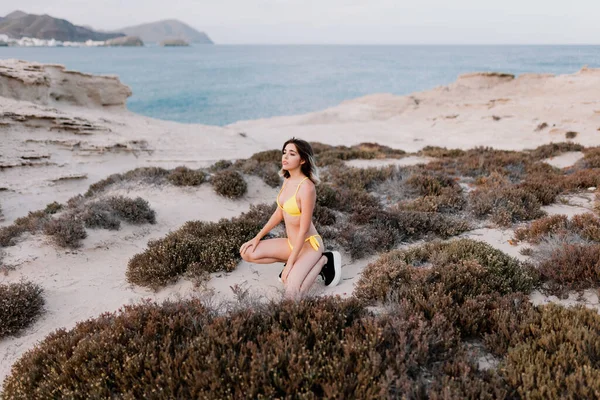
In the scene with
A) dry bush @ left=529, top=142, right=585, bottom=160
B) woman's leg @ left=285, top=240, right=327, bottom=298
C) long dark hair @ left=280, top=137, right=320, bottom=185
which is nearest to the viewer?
woman's leg @ left=285, top=240, right=327, bottom=298

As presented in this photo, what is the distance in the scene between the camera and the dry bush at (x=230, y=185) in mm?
9578

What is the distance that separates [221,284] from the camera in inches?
218

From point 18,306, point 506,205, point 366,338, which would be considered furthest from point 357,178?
point 18,306

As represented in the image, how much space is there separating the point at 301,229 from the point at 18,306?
385 centimetres

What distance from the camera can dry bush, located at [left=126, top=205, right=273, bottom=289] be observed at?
5.64 m

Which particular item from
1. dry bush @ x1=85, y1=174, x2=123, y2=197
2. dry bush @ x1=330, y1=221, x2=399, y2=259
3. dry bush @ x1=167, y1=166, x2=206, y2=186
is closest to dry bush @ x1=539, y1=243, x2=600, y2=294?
dry bush @ x1=330, y1=221, x2=399, y2=259

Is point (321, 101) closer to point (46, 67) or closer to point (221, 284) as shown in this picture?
point (46, 67)

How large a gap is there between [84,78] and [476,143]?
88.5 feet

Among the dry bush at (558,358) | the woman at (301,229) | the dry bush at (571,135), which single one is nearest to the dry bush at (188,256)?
the woman at (301,229)

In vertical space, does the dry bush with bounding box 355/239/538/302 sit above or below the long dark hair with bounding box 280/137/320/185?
below

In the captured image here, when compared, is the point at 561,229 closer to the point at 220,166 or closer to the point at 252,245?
the point at 252,245

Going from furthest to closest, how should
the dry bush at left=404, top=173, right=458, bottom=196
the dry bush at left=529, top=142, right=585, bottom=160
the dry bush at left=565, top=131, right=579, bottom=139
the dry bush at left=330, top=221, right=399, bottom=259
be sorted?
the dry bush at left=565, top=131, right=579, bottom=139
the dry bush at left=529, top=142, right=585, bottom=160
the dry bush at left=404, top=173, right=458, bottom=196
the dry bush at left=330, top=221, right=399, bottom=259

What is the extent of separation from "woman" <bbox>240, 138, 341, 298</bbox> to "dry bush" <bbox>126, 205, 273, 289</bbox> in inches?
39.8

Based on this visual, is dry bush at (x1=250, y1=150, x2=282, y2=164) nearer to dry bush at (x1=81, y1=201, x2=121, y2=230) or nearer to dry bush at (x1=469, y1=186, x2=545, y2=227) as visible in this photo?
dry bush at (x1=81, y1=201, x2=121, y2=230)
